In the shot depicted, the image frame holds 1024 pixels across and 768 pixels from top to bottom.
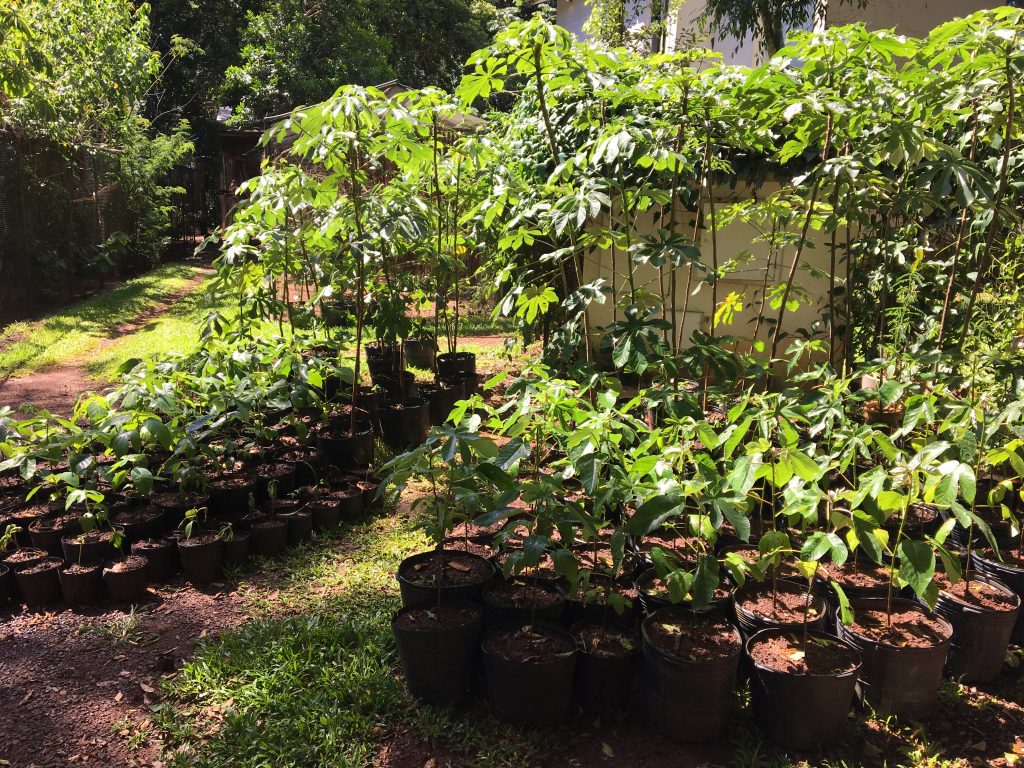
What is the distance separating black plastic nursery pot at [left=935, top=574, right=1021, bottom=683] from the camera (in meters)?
2.52

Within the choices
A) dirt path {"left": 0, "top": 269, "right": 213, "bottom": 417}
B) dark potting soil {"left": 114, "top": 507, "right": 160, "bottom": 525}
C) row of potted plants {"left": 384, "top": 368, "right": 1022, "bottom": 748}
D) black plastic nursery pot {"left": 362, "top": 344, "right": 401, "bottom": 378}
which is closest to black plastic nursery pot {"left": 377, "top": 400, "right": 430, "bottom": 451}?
black plastic nursery pot {"left": 362, "top": 344, "right": 401, "bottom": 378}

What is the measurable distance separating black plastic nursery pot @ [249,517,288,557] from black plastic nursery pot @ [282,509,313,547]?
57 mm

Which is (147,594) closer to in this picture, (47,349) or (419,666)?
(419,666)

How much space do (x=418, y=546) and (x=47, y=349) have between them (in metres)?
5.88

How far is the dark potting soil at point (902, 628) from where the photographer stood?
2396mm

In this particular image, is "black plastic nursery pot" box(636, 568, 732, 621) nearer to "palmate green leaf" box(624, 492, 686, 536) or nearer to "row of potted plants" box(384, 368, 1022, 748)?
"row of potted plants" box(384, 368, 1022, 748)

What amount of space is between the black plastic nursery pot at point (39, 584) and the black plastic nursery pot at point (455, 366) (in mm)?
3077

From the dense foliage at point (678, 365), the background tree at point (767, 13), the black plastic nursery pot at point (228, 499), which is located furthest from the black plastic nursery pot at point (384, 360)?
the background tree at point (767, 13)

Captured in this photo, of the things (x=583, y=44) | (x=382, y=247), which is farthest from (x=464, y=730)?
(x=382, y=247)

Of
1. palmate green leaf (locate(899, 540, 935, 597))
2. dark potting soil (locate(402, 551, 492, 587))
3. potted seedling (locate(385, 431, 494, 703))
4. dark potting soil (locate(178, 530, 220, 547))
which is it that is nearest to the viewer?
palmate green leaf (locate(899, 540, 935, 597))

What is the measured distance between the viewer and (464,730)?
231 centimetres

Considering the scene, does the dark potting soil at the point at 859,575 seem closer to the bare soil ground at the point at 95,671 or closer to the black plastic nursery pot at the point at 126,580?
the bare soil ground at the point at 95,671

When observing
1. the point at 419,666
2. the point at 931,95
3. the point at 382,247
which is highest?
the point at 931,95

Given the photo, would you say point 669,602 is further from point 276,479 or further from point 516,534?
point 276,479
